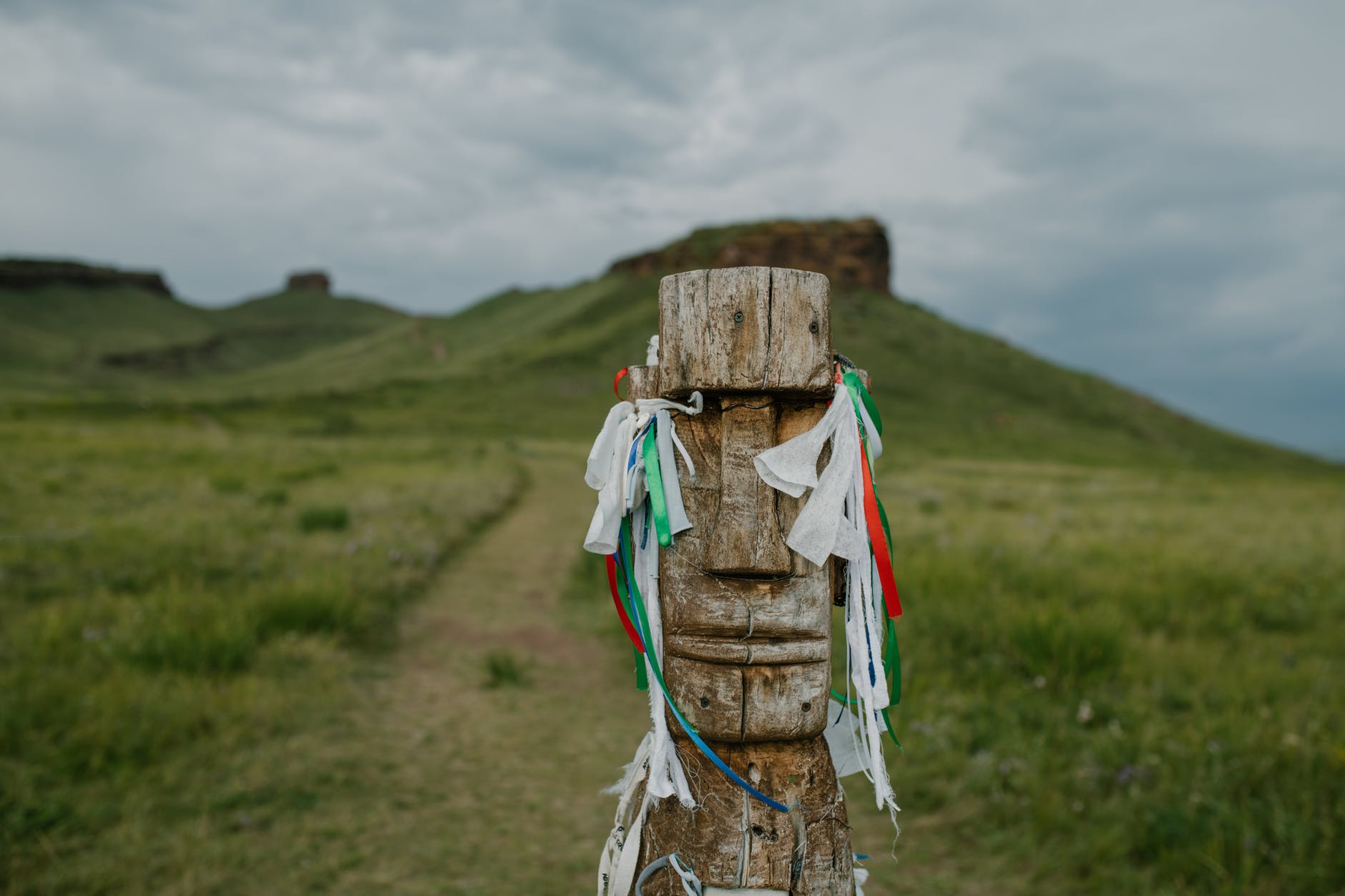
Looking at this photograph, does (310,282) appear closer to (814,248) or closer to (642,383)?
(814,248)

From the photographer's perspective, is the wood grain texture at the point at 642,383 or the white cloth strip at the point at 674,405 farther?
the wood grain texture at the point at 642,383

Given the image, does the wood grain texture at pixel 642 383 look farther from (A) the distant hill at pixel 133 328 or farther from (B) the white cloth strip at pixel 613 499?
(A) the distant hill at pixel 133 328

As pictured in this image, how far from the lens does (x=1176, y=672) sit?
580cm

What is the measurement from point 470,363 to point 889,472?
52714 millimetres

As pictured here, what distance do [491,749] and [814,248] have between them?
88.5 metres

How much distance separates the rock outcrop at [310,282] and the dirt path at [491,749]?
626 feet

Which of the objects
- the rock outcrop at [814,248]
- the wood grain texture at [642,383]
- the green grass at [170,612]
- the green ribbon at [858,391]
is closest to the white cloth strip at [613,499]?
the wood grain texture at [642,383]

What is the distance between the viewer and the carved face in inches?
78.0

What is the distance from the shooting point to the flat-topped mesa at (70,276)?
128125mm

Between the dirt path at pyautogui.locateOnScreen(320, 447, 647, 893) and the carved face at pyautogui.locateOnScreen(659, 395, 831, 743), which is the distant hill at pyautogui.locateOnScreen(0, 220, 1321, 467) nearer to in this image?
the dirt path at pyautogui.locateOnScreen(320, 447, 647, 893)

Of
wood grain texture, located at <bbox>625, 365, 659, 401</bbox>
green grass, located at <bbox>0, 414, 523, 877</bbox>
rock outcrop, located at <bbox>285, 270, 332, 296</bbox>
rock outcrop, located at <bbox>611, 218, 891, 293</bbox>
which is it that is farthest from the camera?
rock outcrop, located at <bbox>285, 270, 332, 296</bbox>

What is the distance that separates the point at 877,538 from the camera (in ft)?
6.84

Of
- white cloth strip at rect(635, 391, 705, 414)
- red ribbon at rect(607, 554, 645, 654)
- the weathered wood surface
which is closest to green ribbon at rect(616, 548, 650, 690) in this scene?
red ribbon at rect(607, 554, 645, 654)

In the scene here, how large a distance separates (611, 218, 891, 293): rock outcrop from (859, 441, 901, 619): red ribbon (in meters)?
84.5
